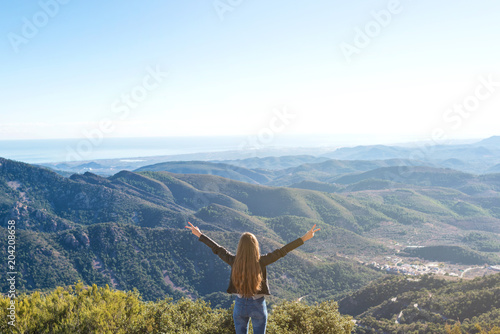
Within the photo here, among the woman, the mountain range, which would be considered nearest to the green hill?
the mountain range

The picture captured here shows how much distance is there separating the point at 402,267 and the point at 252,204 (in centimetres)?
9771

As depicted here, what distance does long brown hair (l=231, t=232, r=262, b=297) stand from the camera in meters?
5.58

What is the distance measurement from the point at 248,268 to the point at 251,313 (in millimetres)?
952

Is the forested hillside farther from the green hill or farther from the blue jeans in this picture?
the blue jeans

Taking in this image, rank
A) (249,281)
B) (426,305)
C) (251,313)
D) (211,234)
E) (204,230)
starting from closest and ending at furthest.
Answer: (249,281)
(251,313)
(426,305)
(211,234)
(204,230)

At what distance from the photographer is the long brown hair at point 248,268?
18.3 ft

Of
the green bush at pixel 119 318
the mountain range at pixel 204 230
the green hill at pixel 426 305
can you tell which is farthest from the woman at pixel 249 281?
the mountain range at pixel 204 230

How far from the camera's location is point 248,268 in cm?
559

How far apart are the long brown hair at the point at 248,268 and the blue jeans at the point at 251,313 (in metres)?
0.22

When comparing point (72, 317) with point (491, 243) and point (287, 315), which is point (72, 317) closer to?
point (287, 315)

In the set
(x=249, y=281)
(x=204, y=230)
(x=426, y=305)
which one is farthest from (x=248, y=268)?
(x=204, y=230)

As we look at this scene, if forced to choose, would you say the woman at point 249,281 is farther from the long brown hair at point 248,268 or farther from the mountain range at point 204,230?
the mountain range at point 204,230

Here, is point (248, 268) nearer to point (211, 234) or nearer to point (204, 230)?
point (211, 234)

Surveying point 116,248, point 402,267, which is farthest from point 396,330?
point 116,248
